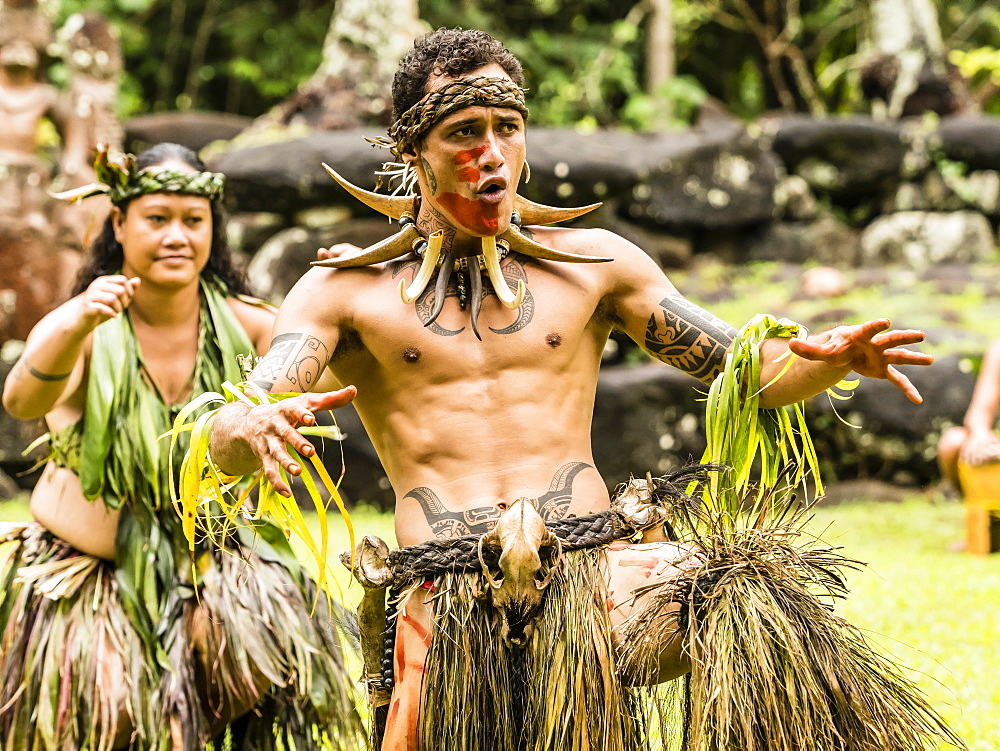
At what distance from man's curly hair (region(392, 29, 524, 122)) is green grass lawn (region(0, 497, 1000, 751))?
1.15 metres

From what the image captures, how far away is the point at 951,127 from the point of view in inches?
436

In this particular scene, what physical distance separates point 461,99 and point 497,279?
0.36 metres

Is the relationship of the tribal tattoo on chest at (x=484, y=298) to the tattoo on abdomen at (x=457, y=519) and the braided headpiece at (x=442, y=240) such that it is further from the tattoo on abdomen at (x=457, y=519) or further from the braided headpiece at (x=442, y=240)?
the tattoo on abdomen at (x=457, y=519)

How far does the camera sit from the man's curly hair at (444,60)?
2209 millimetres

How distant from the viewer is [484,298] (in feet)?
7.55

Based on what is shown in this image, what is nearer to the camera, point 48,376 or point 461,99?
point 461,99

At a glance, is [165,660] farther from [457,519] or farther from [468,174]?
[468,174]

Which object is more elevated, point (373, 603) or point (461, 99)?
point (461, 99)

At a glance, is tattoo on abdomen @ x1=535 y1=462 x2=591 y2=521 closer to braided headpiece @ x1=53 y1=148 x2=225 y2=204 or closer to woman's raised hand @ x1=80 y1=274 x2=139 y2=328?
woman's raised hand @ x1=80 y1=274 x2=139 y2=328

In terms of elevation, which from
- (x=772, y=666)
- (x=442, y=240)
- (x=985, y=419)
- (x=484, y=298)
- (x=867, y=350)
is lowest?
(x=772, y=666)

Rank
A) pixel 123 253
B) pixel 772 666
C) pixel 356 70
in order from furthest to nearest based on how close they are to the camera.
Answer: pixel 356 70 < pixel 123 253 < pixel 772 666

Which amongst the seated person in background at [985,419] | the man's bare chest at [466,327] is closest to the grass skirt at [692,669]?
the man's bare chest at [466,327]

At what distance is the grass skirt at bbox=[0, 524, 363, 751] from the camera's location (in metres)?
2.87

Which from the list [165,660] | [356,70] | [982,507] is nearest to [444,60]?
[165,660]
